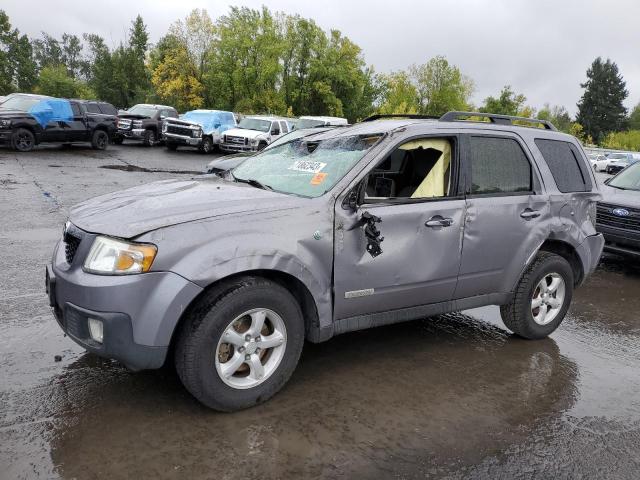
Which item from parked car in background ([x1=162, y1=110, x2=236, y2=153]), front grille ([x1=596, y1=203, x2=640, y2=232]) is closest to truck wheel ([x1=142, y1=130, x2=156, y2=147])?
parked car in background ([x1=162, y1=110, x2=236, y2=153])

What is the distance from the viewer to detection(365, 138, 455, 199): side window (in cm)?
407

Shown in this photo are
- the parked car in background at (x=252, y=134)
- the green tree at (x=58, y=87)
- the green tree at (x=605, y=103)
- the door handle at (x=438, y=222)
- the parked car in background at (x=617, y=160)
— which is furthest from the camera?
the green tree at (x=605, y=103)

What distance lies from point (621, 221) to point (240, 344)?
21.7 ft

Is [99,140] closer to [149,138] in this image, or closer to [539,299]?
[149,138]

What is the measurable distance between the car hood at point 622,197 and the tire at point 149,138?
20130 mm

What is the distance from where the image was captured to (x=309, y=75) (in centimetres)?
5084

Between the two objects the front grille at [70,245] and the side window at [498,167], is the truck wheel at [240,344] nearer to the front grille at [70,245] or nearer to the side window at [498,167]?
the front grille at [70,245]

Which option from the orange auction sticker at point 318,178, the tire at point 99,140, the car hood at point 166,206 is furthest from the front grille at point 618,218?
the tire at point 99,140

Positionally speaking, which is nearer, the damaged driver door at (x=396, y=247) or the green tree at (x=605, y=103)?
the damaged driver door at (x=396, y=247)

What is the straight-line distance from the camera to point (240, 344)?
10.5 ft

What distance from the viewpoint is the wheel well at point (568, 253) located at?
186 inches

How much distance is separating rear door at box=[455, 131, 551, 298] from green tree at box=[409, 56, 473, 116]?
232ft

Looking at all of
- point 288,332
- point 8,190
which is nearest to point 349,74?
point 8,190

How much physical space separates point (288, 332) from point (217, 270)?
0.63 m
